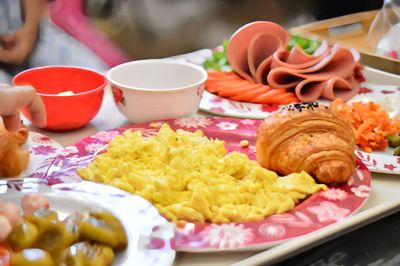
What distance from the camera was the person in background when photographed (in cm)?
139

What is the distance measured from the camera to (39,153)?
1.02 m

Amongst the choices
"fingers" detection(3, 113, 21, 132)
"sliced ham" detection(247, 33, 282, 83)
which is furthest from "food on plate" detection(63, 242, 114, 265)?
"sliced ham" detection(247, 33, 282, 83)

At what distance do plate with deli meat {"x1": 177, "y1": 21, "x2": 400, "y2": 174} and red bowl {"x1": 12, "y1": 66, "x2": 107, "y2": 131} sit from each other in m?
0.25

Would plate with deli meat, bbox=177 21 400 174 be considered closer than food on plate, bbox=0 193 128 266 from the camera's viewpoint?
No

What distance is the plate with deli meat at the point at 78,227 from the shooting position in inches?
26.2

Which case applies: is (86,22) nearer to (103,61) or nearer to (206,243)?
(103,61)

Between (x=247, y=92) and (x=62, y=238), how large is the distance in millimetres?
720

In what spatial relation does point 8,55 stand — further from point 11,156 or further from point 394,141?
point 394,141

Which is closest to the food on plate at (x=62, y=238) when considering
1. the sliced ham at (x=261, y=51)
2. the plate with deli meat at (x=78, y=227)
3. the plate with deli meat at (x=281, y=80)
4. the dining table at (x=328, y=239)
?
the plate with deli meat at (x=78, y=227)

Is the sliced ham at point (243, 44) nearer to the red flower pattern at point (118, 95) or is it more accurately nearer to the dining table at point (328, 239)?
the red flower pattern at point (118, 95)

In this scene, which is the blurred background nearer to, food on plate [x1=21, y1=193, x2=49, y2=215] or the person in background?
the person in background

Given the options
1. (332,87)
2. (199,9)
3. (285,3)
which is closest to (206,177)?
(332,87)

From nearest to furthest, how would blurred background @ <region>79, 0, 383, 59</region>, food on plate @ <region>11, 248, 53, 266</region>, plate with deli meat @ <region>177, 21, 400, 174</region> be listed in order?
food on plate @ <region>11, 248, 53, 266</region>, plate with deli meat @ <region>177, 21, 400, 174</region>, blurred background @ <region>79, 0, 383, 59</region>

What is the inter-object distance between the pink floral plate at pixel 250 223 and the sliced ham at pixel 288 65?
0.30 m
